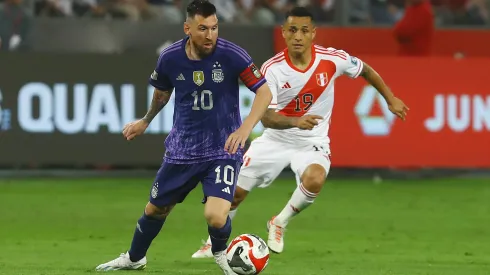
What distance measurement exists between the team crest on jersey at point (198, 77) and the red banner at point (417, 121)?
27.8 ft

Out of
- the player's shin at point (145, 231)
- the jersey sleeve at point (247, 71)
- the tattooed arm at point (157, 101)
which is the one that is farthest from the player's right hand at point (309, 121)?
the player's shin at point (145, 231)

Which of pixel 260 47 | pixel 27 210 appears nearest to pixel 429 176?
pixel 260 47

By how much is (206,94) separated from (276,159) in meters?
2.38

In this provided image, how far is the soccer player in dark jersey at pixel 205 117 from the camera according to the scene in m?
8.85

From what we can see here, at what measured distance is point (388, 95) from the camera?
10.9 meters

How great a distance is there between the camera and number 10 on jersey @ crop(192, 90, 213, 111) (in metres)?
8.99

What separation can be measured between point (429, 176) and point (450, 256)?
7.79 metres

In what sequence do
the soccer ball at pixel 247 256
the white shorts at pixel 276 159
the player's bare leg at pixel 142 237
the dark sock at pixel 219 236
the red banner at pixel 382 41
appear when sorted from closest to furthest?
the soccer ball at pixel 247 256
the dark sock at pixel 219 236
the player's bare leg at pixel 142 237
the white shorts at pixel 276 159
the red banner at pixel 382 41

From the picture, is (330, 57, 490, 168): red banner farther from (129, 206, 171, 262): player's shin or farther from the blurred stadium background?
(129, 206, 171, 262): player's shin

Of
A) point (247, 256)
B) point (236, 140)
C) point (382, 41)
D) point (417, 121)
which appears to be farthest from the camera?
point (382, 41)

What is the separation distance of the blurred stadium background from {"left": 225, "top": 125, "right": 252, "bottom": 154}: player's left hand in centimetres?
350

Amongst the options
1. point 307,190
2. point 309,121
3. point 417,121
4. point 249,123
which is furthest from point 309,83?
point 417,121

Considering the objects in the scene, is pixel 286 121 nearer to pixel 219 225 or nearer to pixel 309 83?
pixel 309 83

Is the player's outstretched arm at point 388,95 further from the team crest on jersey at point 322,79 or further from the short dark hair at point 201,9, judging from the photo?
the short dark hair at point 201,9
